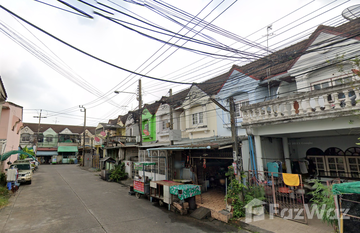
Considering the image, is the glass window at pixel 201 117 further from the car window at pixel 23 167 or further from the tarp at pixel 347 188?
the car window at pixel 23 167

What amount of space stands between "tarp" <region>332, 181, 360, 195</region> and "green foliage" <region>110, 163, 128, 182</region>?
60.5 ft

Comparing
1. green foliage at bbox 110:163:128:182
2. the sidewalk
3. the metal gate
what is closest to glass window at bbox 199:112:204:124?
the metal gate

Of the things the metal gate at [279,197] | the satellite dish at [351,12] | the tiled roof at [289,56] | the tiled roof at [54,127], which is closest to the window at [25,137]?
the tiled roof at [54,127]

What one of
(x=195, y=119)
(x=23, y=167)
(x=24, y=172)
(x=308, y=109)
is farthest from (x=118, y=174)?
(x=308, y=109)

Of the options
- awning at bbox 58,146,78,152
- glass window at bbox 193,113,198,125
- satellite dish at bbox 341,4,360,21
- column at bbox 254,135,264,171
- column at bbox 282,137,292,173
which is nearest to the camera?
satellite dish at bbox 341,4,360,21

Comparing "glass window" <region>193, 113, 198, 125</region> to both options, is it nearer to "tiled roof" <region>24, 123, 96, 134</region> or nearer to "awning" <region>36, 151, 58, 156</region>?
"awning" <region>36, 151, 58, 156</region>

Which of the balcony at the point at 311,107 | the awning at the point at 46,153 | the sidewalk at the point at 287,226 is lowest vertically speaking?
the sidewalk at the point at 287,226

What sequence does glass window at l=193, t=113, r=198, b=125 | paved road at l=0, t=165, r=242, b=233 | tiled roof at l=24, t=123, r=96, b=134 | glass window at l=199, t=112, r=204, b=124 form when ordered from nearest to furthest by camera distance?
paved road at l=0, t=165, r=242, b=233
glass window at l=199, t=112, r=204, b=124
glass window at l=193, t=113, r=198, b=125
tiled roof at l=24, t=123, r=96, b=134

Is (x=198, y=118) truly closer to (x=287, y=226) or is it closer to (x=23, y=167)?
(x=287, y=226)

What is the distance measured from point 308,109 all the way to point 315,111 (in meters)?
0.30

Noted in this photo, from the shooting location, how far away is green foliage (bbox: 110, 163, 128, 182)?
19.6 m

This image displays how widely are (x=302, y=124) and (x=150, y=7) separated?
756 cm

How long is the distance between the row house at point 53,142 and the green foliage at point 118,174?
26.8 m

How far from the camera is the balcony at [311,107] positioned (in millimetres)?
6725
